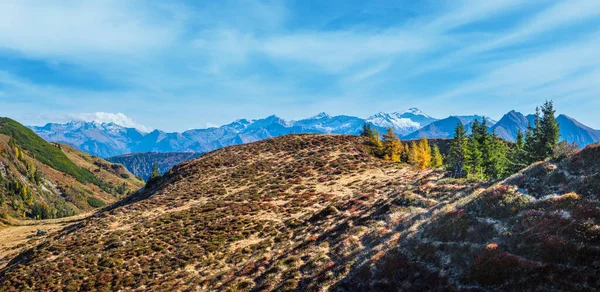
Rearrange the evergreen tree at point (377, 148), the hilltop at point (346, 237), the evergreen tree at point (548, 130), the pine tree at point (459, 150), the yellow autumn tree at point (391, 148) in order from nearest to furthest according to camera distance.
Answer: the hilltop at point (346, 237) < the evergreen tree at point (548, 130) < the pine tree at point (459, 150) < the yellow autumn tree at point (391, 148) < the evergreen tree at point (377, 148)

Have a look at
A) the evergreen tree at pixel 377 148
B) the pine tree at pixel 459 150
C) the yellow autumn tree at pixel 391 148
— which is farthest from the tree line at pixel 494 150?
the evergreen tree at pixel 377 148

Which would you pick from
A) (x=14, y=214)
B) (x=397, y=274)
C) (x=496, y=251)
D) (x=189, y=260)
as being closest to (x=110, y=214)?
(x=189, y=260)

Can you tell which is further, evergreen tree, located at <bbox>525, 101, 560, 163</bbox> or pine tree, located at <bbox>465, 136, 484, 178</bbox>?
pine tree, located at <bbox>465, 136, 484, 178</bbox>

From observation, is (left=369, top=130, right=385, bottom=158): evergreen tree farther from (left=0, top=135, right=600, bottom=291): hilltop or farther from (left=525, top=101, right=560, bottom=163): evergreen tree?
(left=525, top=101, right=560, bottom=163): evergreen tree

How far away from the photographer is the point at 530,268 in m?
12.8

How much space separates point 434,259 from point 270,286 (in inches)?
456

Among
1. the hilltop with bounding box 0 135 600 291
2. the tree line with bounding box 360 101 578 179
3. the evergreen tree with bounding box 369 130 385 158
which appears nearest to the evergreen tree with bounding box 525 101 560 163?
the tree line with bounding box 360 101 578 179

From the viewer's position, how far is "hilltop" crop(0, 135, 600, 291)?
14.1 meters

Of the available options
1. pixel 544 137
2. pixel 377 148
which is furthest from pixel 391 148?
pixel 544 137

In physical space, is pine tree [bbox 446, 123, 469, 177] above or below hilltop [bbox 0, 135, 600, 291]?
above

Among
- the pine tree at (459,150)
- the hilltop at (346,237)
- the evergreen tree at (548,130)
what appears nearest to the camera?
the hilltop at (346,237)

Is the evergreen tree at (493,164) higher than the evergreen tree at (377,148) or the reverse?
the reverse

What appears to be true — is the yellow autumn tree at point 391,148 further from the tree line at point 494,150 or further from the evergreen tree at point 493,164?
the evergreen tree at point 493,164

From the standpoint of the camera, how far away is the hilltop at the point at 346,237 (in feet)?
46.2
